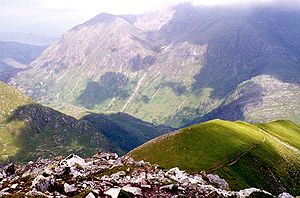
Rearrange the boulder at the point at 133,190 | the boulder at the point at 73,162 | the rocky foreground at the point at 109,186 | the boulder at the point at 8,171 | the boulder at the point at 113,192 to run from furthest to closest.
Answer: the boulder at the point at 8,171 → the boulder at the point at 73,162 → the boulder at the point at 133,190 → the rocky foreground at the point at 109,186 → the boulder at the point at 113,192

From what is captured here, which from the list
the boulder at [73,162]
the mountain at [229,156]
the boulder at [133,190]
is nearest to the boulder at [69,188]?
the boulder at [133,190]

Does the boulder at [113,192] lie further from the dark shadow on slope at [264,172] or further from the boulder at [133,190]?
the dark shadow on slope at [264,172]

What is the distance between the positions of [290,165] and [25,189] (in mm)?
138593

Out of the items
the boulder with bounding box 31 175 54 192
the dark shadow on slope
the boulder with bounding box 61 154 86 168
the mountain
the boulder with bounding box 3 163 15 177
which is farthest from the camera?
the dark shadow on slope

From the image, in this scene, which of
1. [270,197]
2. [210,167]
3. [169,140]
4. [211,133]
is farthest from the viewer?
[211,133]

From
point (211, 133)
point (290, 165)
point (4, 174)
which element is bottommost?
point (290, 165)

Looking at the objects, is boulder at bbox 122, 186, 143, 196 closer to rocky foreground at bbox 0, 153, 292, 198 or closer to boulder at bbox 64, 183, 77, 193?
rocky foreground at bbox 0, 153, 292, 198

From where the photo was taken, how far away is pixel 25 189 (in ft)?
163

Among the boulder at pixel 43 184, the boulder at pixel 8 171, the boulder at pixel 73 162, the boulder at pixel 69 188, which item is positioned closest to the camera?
the boulder at pixel 69 188

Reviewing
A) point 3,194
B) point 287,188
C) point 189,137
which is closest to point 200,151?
point 189,137

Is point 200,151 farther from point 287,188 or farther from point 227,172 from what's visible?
point 287,188

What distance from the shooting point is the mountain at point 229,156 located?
125000 millimetres

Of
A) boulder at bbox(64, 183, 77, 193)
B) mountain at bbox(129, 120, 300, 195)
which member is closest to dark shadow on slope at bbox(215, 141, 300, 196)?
mountain at bbox(129, 120, 300, 195)

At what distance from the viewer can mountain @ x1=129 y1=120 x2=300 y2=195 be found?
4921 inches
